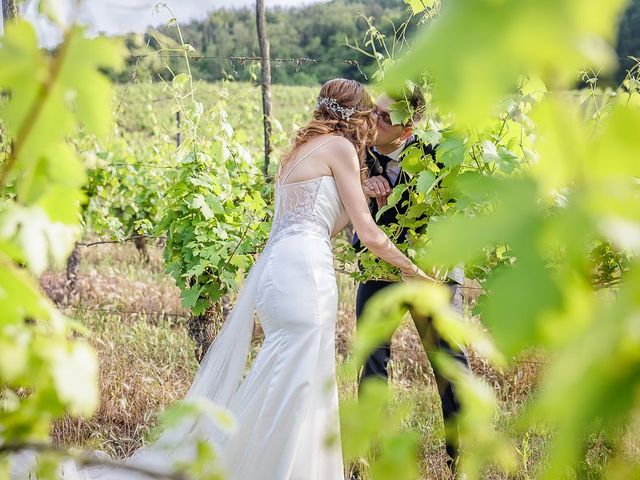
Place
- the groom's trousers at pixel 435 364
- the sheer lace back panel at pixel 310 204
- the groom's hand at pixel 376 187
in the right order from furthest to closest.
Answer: the groom's hand at pixel 376 187
the groom's trousers at pixel 435 364
the sheer lace back panel at pixel 310 204

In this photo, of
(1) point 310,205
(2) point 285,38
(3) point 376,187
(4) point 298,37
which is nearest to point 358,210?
(1) point 310,205

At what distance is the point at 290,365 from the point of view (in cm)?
299

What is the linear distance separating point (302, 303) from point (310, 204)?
484mm

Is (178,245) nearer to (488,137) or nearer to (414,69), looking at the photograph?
(488,137)

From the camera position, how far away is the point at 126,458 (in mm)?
3438

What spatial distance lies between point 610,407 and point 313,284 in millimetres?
2640

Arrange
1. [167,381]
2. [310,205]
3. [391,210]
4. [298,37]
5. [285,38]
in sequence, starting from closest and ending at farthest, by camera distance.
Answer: [310,205] < [391,210] < [167,381] < [285,38] < [298,37]

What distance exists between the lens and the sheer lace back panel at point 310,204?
10.3 feet

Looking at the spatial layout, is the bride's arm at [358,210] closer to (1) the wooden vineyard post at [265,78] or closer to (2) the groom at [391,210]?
(2) the groom at [391,210]

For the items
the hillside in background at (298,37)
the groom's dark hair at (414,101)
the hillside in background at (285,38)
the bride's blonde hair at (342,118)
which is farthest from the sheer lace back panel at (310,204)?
the hillside in background at (285,38)

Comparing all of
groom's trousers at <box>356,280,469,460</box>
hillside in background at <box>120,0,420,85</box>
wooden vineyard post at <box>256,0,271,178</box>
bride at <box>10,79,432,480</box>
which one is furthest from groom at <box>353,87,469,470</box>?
hillside in background at <box>120,0,420,85</box>

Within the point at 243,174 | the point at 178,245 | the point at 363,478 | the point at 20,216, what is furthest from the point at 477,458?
the point at 243,174

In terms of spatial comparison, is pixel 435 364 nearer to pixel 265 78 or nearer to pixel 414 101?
pixel 414 101

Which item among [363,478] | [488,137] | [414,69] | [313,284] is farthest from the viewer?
[363,478]
